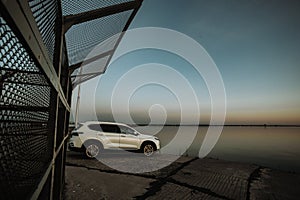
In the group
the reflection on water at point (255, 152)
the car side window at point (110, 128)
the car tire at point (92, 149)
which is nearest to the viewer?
the car tire at point (92, 149)

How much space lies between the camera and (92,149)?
923 centimetres

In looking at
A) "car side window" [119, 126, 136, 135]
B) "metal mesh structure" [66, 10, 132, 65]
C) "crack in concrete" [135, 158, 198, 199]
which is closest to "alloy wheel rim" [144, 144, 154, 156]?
"car side window" [119, 126, 136, 135]

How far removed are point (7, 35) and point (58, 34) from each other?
4.67ft

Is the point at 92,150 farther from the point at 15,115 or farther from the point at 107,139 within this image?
the point at 15,115

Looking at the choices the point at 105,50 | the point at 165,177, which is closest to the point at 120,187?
the point at 165,177

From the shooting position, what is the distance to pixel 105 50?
4191 millimetres

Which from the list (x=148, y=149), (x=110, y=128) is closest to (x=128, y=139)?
(x=110, y=128)

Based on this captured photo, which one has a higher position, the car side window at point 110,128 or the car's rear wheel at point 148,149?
the car side window at point 110,128

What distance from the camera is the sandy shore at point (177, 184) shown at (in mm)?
4852

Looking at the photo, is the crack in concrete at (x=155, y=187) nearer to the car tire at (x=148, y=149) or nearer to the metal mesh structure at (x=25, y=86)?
the metal mesh structure at (x=25, y=86)

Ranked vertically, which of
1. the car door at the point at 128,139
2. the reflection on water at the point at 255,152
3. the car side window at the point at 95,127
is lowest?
the reflection on water at the point at 255,152

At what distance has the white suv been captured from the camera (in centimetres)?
922

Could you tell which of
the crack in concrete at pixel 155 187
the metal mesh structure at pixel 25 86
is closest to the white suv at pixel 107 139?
the crack in concrete at pixel 155 187

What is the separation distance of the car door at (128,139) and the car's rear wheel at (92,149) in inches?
44.3
